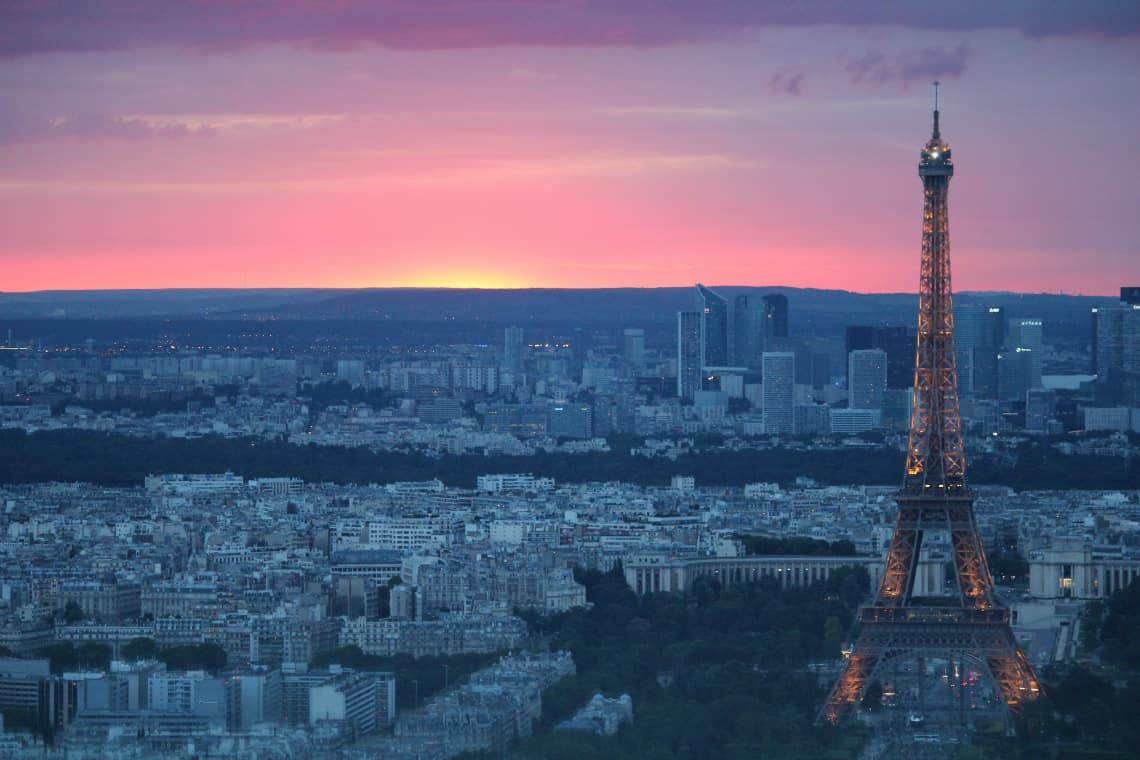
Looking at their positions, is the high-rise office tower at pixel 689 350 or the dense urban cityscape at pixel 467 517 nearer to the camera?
the dense urban cityscape at pixel 467 517

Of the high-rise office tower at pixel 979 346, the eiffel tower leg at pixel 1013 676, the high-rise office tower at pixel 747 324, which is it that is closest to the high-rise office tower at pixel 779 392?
the high-rise office tower at pixel 979 346

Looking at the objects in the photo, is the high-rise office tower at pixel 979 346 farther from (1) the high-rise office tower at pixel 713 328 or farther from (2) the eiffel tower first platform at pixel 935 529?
(2) the eiffel tower first platform at pixel 935 529

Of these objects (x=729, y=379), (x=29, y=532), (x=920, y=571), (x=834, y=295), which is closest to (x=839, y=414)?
(x=729, y=379)

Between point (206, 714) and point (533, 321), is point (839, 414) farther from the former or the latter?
point (206, 714)

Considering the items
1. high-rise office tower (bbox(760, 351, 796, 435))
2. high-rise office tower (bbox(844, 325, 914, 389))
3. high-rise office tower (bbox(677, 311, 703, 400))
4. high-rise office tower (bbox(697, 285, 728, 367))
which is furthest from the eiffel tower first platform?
high-rise office tower (bbox(697, 285, 728, 367))

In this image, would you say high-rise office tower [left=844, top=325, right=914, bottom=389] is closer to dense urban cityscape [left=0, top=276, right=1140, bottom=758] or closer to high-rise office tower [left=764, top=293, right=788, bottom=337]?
dense urban cityscape [left=0, top=276, right=1140, bottom=758]

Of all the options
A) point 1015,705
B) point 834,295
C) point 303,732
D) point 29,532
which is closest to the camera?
point 303,732

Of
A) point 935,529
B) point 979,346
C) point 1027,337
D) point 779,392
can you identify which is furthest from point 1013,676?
point 1027,337
